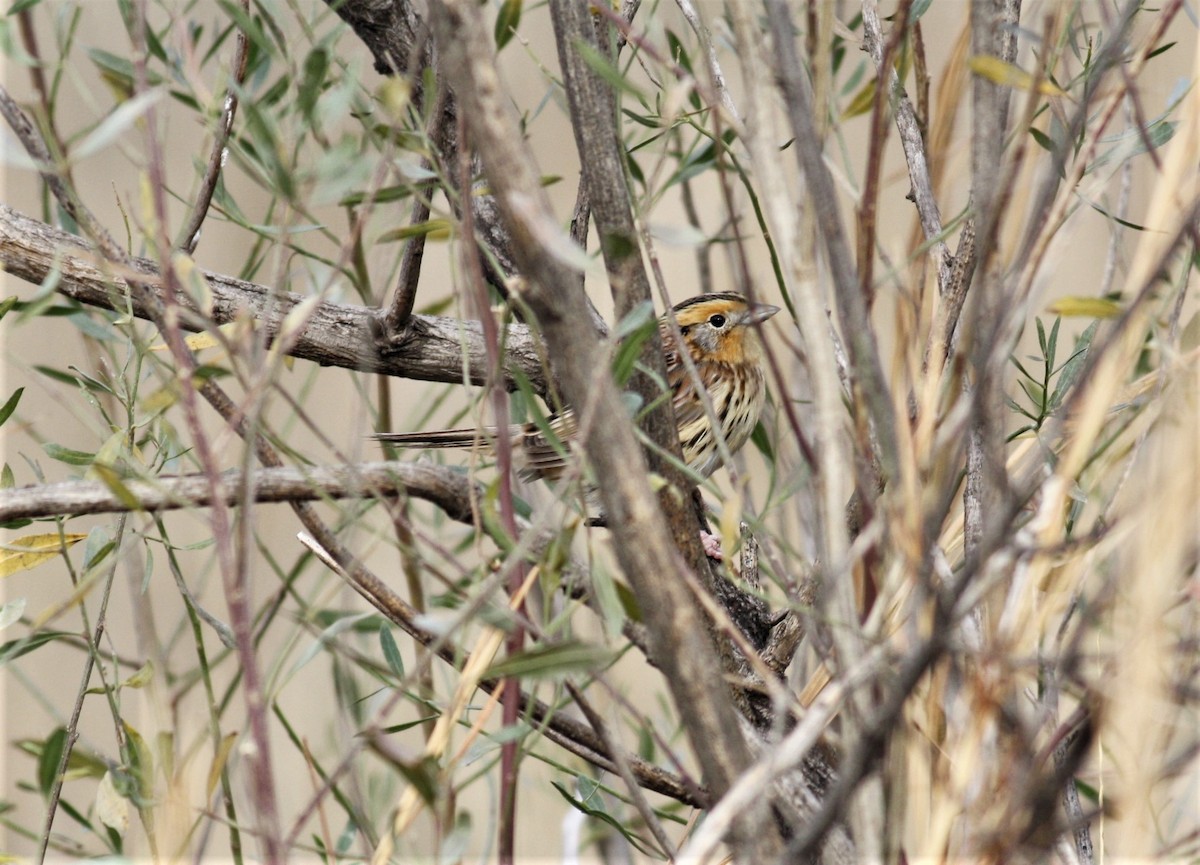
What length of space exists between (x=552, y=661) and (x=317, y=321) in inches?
34.5

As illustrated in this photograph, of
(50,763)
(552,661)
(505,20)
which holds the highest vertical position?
(505,20)

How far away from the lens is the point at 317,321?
1549 millimetres

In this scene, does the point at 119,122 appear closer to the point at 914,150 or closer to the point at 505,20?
the point at 505,20

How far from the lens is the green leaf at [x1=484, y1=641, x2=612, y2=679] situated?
777mm

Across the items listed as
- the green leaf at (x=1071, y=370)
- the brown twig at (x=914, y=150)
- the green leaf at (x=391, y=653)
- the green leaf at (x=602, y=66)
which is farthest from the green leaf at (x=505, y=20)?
the green leaf at (x=1071, y=370)

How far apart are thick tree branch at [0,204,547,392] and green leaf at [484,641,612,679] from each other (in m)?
0.63

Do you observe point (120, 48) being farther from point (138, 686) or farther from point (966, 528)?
point (966, 528)

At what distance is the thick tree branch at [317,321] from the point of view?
1.44 m

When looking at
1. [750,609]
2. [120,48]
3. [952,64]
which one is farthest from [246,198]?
[952,64]

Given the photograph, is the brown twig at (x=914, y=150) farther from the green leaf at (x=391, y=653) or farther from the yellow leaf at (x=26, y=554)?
the yellow leaf at (x=26, y=554)

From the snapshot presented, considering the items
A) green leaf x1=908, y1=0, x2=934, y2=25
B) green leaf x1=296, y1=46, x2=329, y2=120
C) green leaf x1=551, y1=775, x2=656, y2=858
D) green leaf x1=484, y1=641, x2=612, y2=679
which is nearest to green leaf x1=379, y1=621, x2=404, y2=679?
green leaf x1=551, y1=775, x2=656, y2=858

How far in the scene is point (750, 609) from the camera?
4.92 ft

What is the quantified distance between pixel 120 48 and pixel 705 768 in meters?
3.07

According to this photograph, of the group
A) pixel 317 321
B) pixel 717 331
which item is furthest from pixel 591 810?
pixel 717 331
